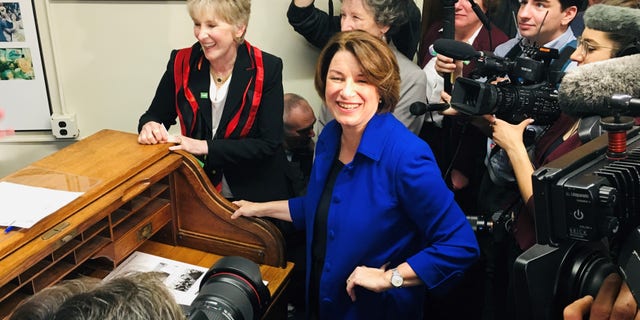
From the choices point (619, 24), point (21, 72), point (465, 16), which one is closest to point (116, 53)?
point (21, 72)

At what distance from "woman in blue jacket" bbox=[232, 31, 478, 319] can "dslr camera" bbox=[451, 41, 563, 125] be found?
0.24 meters

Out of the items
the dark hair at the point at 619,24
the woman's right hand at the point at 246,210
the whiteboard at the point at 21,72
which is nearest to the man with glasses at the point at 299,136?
the woman's right hand at the point at 246,210

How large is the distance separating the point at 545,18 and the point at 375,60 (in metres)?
0.96

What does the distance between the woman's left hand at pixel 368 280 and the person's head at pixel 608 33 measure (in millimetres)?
836

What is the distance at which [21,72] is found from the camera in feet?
10.5

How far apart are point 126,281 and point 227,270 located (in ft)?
1.85

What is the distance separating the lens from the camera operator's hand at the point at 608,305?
3.20 ft

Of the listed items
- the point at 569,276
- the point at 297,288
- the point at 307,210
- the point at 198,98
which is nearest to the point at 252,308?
the point at 307,210

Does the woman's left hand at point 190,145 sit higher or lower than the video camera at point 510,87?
lower

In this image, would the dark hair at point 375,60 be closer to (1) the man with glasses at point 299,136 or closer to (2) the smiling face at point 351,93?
(2) the smiling face at point 351,93

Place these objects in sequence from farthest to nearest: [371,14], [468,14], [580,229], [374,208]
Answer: [468,14] → [371,14] → [374,208] → [580,229]

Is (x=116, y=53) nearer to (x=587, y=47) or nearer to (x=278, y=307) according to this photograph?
(x=278, y=307)

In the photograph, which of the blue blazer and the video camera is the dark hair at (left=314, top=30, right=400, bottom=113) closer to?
the blue blazer

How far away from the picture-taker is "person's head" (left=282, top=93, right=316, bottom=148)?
9.53 ft
